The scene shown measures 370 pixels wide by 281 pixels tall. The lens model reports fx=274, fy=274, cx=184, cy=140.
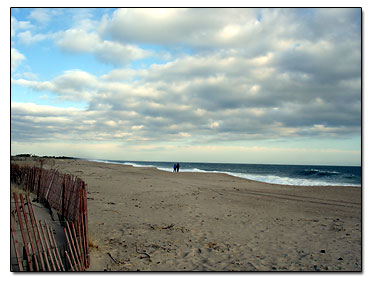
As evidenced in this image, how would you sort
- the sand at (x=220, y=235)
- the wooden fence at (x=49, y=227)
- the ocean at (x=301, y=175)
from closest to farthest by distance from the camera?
the wooden fence at (x=49, y=227)
the sand at (x=220, y=235)
the ocean at (x=301, y=175)

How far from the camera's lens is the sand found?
5.67 metres

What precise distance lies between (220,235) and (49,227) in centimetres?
468

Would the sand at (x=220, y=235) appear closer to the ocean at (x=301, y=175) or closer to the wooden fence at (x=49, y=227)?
the wooden fence at (x=49, y=227)

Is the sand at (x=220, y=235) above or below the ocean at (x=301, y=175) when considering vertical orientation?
above

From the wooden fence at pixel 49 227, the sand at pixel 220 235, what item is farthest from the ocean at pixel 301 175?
the wooden fence at pixel 49 227

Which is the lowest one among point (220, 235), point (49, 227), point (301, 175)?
point (301, 175)

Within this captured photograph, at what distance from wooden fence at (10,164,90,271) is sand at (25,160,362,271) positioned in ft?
2.08

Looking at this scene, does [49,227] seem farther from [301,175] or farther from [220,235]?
[301,175]

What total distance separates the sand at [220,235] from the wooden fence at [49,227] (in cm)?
63

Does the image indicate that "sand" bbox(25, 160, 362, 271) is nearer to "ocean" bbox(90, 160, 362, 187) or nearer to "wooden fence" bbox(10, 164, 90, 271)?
"wooden fence" bbox(10, 164, 90, 271)

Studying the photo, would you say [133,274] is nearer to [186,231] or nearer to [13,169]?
[186,231]

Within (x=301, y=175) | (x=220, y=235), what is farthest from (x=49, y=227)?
(x=301, y=175)

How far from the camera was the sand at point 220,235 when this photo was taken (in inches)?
223

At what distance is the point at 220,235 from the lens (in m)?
7.74
